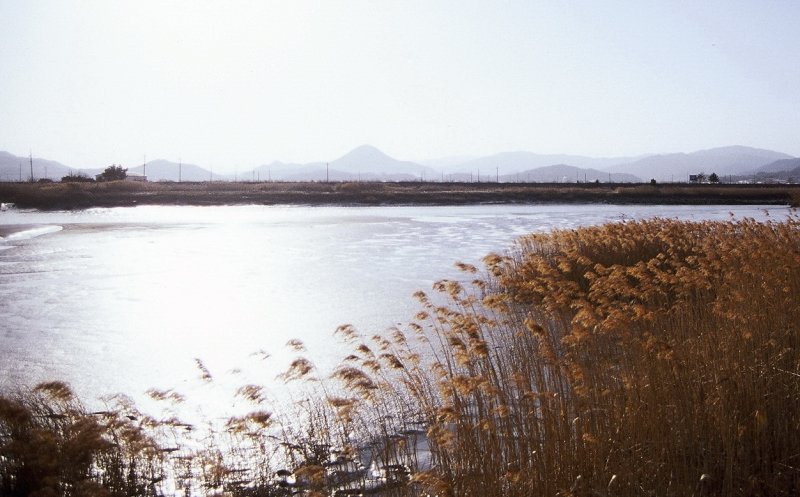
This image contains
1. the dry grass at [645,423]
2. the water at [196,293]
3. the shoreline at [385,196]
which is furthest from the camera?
the shoreline at [385,196]

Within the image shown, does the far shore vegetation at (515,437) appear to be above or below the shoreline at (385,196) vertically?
below

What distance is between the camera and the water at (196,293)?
1043 centimetres

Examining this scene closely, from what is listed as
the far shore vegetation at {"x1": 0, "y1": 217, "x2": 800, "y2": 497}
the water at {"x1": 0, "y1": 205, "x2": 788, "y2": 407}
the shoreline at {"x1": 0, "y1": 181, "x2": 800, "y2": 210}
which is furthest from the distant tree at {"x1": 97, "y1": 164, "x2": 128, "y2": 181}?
the far shore vegetation at {"x1": 0, "y1": 217, "x2": 800, "y2": 497}

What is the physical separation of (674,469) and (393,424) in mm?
2986

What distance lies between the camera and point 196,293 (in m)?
17.3

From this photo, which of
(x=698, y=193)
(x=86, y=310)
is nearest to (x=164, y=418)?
(x=86, y=310)

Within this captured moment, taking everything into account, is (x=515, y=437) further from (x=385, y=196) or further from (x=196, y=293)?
(x=385, y=196)

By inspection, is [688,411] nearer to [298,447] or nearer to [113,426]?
[298,447]

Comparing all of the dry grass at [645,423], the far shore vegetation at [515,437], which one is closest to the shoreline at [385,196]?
the far shore vegetation at [515,437]

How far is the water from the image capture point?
34.2 feet

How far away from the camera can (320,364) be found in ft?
32.9

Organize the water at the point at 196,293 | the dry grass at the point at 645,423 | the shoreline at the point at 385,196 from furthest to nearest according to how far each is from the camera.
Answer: the shoreline at the point at 385,196 → the water at the point at 196,293 → the dry grass at the point at 645,423

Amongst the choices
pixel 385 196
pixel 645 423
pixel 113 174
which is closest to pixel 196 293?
pixel 645 423

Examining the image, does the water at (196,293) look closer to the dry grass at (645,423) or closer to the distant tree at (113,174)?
the dry grass at (645,423)
